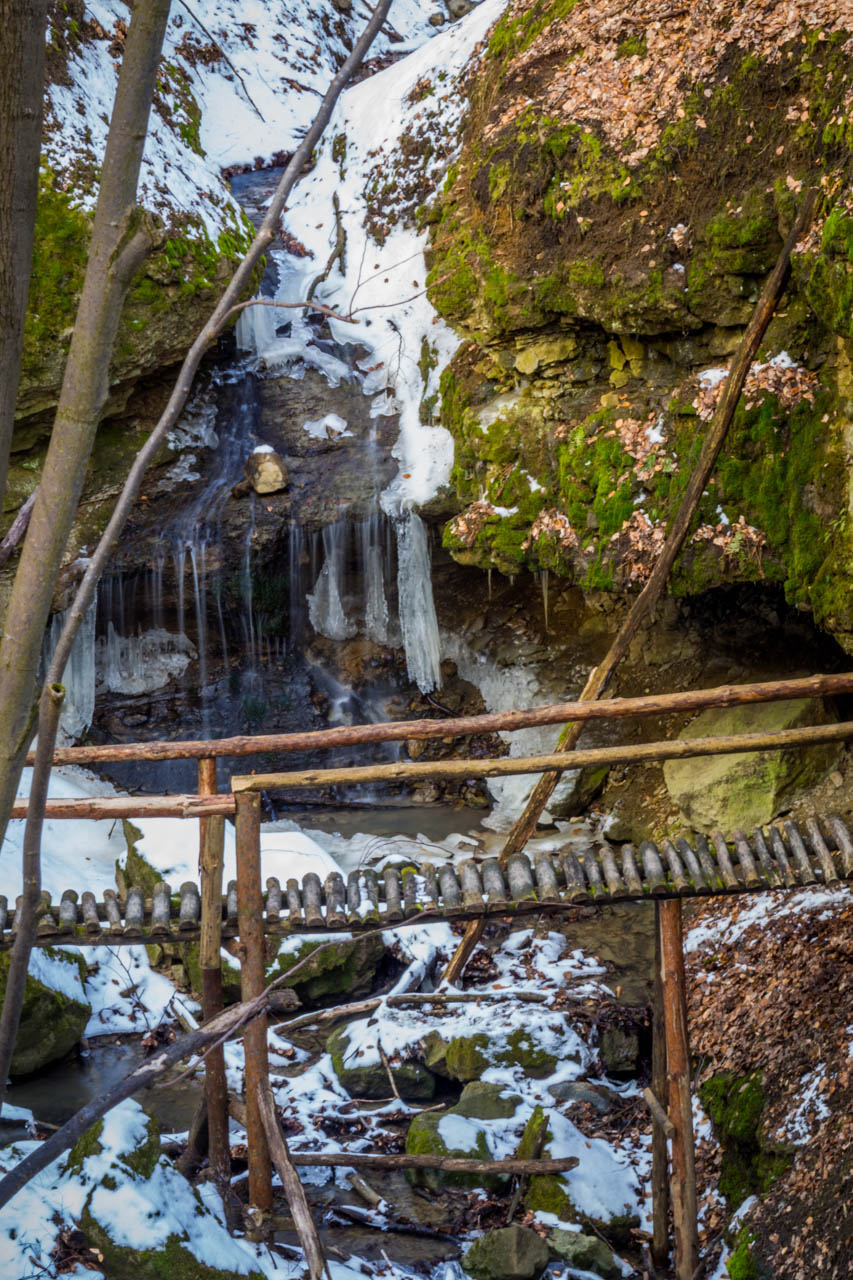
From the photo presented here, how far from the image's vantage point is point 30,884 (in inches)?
57.2

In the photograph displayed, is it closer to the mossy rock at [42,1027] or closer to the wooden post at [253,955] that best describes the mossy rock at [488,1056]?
the wooden post at [253,955]

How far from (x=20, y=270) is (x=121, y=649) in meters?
9.37

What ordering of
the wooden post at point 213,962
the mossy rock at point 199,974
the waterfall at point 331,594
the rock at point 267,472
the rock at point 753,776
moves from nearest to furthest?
the wooden post at point 213,962 → the mossy rock at point 199,974 → the rock at point 753,776 → the waterfall at point 331,594 → the rock at point 267,472

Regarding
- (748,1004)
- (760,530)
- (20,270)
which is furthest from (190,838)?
(20,270)

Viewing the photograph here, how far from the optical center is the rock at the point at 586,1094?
5289 mm

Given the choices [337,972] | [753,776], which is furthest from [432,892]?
[753,776]

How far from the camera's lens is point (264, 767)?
1066 centimetres

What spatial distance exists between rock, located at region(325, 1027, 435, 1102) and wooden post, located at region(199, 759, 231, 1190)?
122 cm

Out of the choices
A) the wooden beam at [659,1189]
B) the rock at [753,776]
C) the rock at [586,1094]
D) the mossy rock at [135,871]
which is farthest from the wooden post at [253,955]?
the rock at [753,776]

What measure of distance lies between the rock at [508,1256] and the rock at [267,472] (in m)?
7.32

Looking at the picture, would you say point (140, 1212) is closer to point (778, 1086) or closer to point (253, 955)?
point (253, 955)

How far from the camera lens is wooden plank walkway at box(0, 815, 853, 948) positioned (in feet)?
12.8

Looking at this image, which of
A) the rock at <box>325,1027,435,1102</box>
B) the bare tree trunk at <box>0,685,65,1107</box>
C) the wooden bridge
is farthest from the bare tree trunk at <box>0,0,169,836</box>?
the rock at <box>325,1027,435,1102</box>

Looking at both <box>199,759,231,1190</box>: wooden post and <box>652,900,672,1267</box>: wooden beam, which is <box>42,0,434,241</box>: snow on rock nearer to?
<box>199,759,231,1190</box>: wooden post
